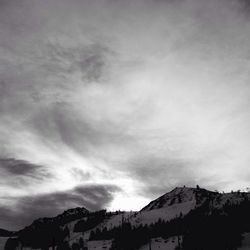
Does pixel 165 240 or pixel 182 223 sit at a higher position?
pixel 182 223

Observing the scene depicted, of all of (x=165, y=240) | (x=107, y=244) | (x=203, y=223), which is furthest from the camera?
(x=107, y=244)

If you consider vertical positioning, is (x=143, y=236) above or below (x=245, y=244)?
above

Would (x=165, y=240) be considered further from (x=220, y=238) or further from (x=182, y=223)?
(x=220, y=238)

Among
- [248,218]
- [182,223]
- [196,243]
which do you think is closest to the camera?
[196,243]

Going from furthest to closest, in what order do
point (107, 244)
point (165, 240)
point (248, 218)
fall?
point (107, 244) → point (165, 240) → point (248, 218)

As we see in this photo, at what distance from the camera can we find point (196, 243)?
114 metres

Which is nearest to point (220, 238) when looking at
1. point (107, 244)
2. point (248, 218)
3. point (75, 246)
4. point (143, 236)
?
point (248, 218)

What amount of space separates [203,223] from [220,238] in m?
14.9

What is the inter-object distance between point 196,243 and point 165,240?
164 feet

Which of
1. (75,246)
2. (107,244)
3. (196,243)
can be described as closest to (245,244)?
(196,243)

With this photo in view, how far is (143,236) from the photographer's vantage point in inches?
6668

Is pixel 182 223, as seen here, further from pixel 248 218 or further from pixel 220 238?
pixel 220 238

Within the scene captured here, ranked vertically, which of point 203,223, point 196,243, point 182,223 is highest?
point 182,223

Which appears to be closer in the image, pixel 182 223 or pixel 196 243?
pixel 196 243
